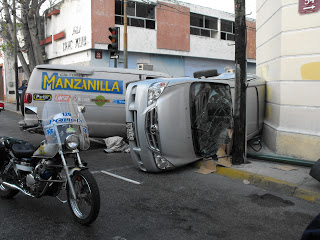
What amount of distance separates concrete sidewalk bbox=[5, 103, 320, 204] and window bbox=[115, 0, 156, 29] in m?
14.1

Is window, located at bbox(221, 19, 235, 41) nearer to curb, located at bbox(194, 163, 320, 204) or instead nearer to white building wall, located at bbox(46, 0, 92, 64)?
white building wall, located at bbox(46, 0, 92, 64)

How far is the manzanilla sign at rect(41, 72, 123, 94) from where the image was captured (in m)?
7.60

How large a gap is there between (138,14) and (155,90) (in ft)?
47.7

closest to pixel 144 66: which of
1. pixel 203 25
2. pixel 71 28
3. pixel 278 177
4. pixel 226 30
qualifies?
pixel 71 28

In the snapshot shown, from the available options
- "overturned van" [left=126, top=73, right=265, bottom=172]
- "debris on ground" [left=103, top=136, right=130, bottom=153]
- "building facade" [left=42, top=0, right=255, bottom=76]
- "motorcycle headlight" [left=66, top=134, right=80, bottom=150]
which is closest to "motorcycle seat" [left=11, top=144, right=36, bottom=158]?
"motorcycle headlight" [left=66, top=134, right=80, bottom=150]

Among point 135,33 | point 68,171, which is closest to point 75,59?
point 135,33

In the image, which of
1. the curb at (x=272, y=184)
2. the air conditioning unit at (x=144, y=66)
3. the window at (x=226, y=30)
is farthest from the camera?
the window at (x=226, y=30)

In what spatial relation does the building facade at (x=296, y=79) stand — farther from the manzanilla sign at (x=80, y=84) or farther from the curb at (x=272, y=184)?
the manzanilla sign at (x=80, y=84)

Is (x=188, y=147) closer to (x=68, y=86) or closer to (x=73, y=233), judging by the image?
(x=73, y=233)

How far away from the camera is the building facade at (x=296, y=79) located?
5.87m

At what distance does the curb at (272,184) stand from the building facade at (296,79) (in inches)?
53.3

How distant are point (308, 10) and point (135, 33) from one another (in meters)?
13.6

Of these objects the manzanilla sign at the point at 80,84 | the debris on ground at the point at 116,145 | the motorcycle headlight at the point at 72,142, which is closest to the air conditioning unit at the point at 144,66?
the manzanilla sign at the point at 80,84

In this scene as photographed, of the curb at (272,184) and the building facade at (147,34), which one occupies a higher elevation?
the building facade at (147,34)
